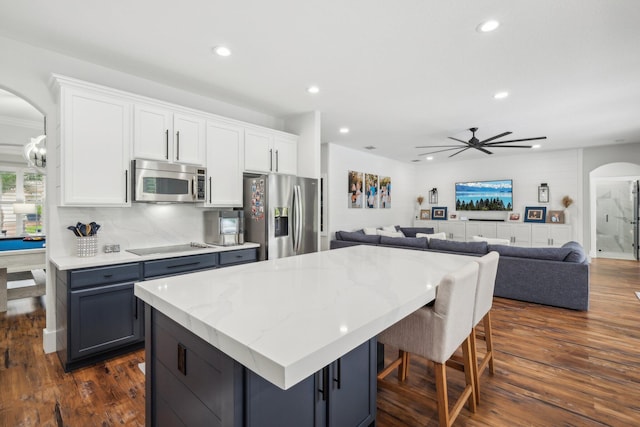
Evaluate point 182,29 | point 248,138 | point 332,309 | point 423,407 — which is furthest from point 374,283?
point 248,138

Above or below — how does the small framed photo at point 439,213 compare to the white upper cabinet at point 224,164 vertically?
below

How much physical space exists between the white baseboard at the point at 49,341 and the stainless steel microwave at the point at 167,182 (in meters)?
1.35

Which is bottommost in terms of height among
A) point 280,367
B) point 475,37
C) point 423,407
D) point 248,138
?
point 423,407

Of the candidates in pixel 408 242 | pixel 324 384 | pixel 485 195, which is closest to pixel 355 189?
pixel 408 242

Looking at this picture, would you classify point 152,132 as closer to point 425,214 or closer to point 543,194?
point 425,214

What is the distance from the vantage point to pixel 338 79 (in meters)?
3.25

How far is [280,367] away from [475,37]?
109 inches

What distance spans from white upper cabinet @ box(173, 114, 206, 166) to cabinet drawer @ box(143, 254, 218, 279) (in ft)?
3.32

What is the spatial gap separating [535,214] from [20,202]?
1082cm

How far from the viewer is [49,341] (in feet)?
8.94

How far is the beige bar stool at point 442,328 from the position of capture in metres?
1.49

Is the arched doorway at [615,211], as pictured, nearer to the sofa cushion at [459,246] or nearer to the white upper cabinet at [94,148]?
the sofa cushion at [459,246]

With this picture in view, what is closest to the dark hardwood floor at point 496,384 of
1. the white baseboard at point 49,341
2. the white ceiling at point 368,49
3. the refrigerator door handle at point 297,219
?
the white baseboard at point 49,341

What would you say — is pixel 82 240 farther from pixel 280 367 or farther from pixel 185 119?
pixel 280 367
